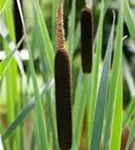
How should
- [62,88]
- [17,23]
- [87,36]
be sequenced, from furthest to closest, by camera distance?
[17,23] → [87,36] → [62,88]

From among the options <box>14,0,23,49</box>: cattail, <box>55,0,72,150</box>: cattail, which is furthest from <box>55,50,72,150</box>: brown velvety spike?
<box>14,0,23,49</box>: cattail

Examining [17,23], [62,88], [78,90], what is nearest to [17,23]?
[17,23]

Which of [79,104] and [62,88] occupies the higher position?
[62,88]

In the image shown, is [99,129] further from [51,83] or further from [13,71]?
[13,71]

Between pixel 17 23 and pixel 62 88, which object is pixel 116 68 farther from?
pixel 17 23

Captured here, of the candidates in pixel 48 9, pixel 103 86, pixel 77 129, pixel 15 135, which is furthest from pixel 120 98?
pixel 48 9

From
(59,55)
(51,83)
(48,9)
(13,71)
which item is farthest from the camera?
(48,9)

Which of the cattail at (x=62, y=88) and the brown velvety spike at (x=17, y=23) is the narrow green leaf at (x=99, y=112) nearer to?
the cattail at (x=62, y=88)

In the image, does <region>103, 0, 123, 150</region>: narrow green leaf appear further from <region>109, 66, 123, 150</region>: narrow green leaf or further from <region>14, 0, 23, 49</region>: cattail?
<region>14, 0, 23, 49</region>: cattail
